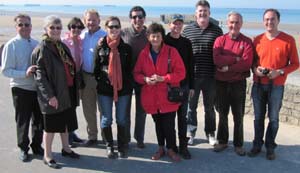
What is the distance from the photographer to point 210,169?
16.9 ft

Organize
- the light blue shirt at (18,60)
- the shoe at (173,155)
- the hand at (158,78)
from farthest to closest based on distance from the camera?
the shoe at (173,155) < the hand at (158,78) < the light blue shirt at (18,60)

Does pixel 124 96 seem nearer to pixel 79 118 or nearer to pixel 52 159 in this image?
pixel 52 159

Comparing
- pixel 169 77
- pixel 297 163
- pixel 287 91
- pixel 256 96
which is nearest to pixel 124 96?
pixel 169 77

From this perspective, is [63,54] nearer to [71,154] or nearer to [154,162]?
[71,154]

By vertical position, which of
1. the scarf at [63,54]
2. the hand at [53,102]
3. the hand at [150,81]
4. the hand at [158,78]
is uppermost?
the scarf at [63,54]

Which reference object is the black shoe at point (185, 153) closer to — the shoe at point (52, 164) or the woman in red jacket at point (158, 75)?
the woman in red jacket at point (158, 75)

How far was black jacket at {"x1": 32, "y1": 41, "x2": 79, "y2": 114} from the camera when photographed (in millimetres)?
4840

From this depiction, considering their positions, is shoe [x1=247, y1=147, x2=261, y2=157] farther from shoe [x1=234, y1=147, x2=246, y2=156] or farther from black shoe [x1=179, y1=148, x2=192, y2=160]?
black shoe [x1=179, y1=148, x2=192, y2=160]

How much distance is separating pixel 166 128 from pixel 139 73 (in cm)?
83

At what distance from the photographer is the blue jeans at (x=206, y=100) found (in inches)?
235

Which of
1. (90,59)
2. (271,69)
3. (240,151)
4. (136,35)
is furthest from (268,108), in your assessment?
(90,59)

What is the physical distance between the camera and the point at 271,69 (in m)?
5.33

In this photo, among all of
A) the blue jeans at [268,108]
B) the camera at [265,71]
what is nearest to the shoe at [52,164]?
the blue jeans at [268,108]

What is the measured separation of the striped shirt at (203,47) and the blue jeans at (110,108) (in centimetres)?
115
